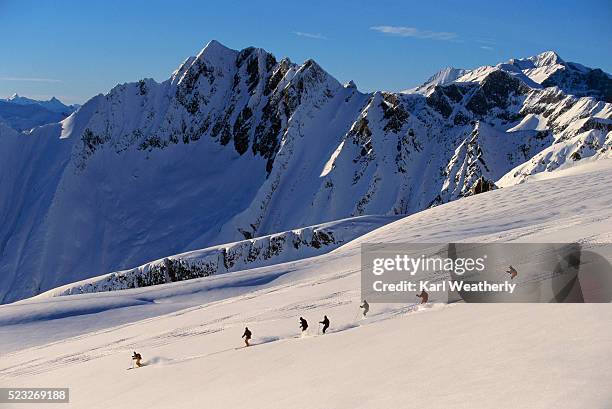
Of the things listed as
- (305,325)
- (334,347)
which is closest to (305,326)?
(305,325)

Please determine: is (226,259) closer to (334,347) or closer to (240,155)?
(334,347)

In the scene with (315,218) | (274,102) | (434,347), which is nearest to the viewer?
(434,347)

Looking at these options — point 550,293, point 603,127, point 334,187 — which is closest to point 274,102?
point 334,187

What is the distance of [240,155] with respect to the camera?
149m

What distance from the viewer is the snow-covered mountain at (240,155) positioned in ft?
364

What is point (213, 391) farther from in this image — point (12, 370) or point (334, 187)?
point (334, 187)

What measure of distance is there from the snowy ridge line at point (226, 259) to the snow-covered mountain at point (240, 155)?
3369cm

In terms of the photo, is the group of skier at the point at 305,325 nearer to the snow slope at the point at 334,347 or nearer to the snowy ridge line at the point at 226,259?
the snow slope at the point at 334,347

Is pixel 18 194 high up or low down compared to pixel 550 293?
up

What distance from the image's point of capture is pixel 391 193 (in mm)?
111188

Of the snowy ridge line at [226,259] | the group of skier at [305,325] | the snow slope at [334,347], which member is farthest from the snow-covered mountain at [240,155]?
the group of skier at [305,325]

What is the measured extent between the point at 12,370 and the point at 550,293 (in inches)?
769

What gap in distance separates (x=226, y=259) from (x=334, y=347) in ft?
147

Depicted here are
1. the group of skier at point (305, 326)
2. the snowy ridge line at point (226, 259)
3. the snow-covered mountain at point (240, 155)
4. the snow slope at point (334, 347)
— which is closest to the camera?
the snow slope at point (334, 347)
